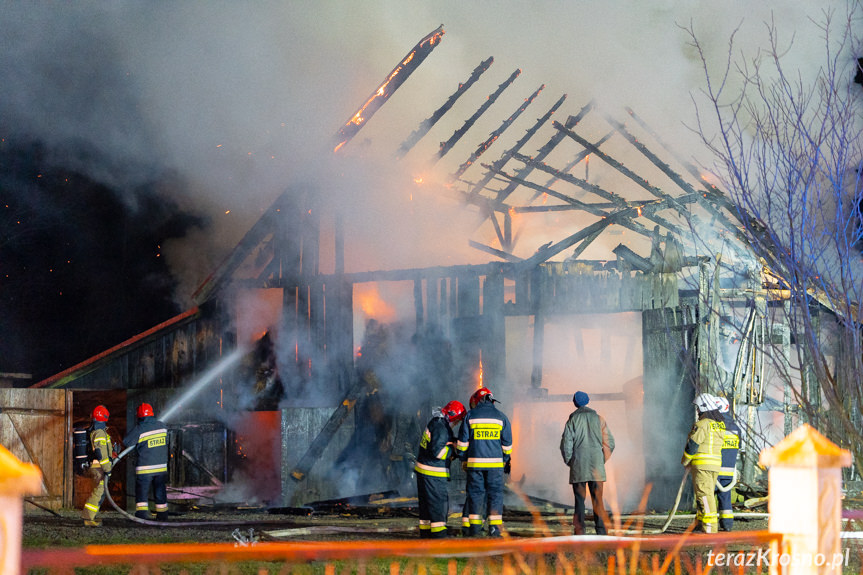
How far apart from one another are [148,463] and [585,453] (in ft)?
19.3

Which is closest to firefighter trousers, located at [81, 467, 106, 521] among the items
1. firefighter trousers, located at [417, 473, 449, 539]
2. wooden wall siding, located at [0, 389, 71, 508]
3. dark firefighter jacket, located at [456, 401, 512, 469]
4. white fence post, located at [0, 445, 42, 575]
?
wooden wall siding, located at [0, 389, 71, 508]

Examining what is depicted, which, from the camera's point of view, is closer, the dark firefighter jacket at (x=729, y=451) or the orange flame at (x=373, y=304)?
the dark firefighter jacket at (x=729, y=451)

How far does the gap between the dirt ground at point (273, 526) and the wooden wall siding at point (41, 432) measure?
0.70m

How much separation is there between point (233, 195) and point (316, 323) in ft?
11.3

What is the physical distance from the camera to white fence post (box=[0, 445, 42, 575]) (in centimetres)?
354

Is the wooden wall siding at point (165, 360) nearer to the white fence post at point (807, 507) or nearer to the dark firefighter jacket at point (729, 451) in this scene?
the dark firefighter jacket at point (729, 451)

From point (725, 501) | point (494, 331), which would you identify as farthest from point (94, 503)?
point (725, 501)

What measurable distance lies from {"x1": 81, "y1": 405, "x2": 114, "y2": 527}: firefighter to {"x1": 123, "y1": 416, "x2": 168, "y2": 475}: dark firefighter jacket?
38 cm

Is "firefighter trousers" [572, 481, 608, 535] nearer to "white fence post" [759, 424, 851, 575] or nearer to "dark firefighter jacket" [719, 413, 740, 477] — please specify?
Answer: "dark firefighter jacket" [719, 413, 740, 477]

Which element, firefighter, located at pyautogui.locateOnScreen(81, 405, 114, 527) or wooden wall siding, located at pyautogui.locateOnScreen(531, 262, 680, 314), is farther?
wooden wall siding, located at pyautogui.locateOnScreen(531, 262, 680, 314)

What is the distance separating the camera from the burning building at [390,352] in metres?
14.3

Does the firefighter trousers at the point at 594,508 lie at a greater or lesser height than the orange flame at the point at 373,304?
lesser

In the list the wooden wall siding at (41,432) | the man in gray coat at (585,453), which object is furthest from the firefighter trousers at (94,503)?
the man in gray coat at (585,453)

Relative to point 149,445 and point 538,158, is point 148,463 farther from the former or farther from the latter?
point 538,158
